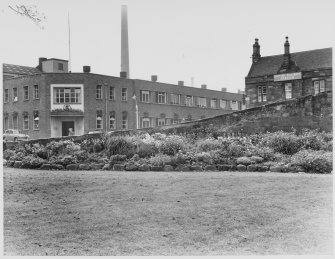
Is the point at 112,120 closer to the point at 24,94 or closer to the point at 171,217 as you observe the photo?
the point at 24,94

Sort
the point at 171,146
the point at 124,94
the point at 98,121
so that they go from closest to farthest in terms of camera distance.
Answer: the point at 171,146, the point at 98,121, the point at 124,94

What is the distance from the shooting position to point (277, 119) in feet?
63.6

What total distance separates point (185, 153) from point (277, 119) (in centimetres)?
440

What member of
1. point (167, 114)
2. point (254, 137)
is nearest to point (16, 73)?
point (167, 114)

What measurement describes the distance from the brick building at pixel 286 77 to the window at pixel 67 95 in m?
16.1

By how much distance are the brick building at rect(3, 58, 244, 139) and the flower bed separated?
20.5m

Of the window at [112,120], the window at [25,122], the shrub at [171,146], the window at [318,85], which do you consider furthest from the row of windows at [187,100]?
the shrub at [171,146]

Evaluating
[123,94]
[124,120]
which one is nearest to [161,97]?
[123,94]

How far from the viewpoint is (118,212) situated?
9.44 meters

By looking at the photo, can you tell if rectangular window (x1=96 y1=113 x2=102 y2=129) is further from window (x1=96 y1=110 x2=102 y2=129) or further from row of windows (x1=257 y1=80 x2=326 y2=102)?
row of windows (x1=257 y1=80 x2=326 y2=102)

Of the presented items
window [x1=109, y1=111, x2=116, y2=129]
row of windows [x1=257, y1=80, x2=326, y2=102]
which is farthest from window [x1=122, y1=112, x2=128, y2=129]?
row of windows [x1=257, y1=80, x2=326, y2=102]

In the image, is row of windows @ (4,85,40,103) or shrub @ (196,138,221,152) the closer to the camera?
shrub @ (196,138,221,152)

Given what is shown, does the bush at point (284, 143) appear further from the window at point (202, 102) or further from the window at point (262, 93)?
the window at point (202, 102)

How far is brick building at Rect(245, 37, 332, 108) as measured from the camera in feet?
115
